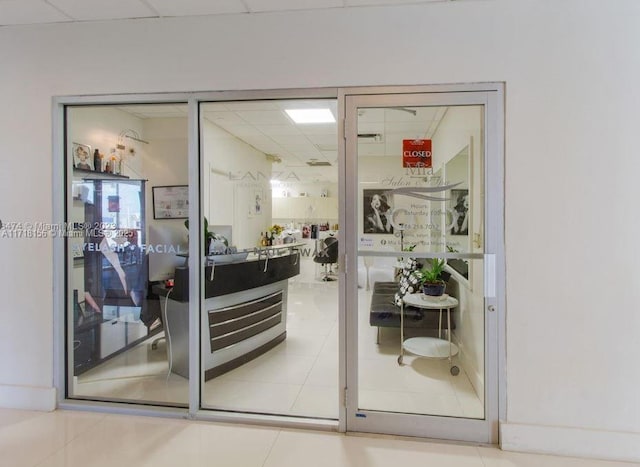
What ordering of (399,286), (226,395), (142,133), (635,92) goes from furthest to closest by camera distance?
(142,133) < (226,395) < (399,286) < (635,92)

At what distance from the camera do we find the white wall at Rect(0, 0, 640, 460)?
2.24 meters

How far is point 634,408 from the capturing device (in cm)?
223

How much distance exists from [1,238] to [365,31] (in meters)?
3.33

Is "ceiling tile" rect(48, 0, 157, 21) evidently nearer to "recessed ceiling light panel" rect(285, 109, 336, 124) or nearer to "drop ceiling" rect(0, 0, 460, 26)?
"drop ceiling" rect(0, 0, 460, 26)

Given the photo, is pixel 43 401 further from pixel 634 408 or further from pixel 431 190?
pixel 634 408

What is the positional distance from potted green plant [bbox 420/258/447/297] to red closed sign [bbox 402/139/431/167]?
72cm

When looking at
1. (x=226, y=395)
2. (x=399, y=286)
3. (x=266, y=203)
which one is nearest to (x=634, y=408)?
(x=399, y=286)

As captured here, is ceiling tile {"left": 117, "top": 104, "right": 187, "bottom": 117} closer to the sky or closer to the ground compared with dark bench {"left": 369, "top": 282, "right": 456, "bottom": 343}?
closer to the sky

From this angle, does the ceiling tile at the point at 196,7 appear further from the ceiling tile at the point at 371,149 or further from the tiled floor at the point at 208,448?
the tiled floor at the point at 208,448

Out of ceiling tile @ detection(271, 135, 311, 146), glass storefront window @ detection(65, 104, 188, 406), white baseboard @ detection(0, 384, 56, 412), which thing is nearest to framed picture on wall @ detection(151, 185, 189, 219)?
glass storefront window @ detection(65, 104, 188, 406)

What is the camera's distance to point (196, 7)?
97.3 inches

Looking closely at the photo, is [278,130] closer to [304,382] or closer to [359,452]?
[304,382]

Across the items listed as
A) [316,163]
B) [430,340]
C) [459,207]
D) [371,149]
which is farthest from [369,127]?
[316,163]

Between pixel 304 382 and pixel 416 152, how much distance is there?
7.64 feet
